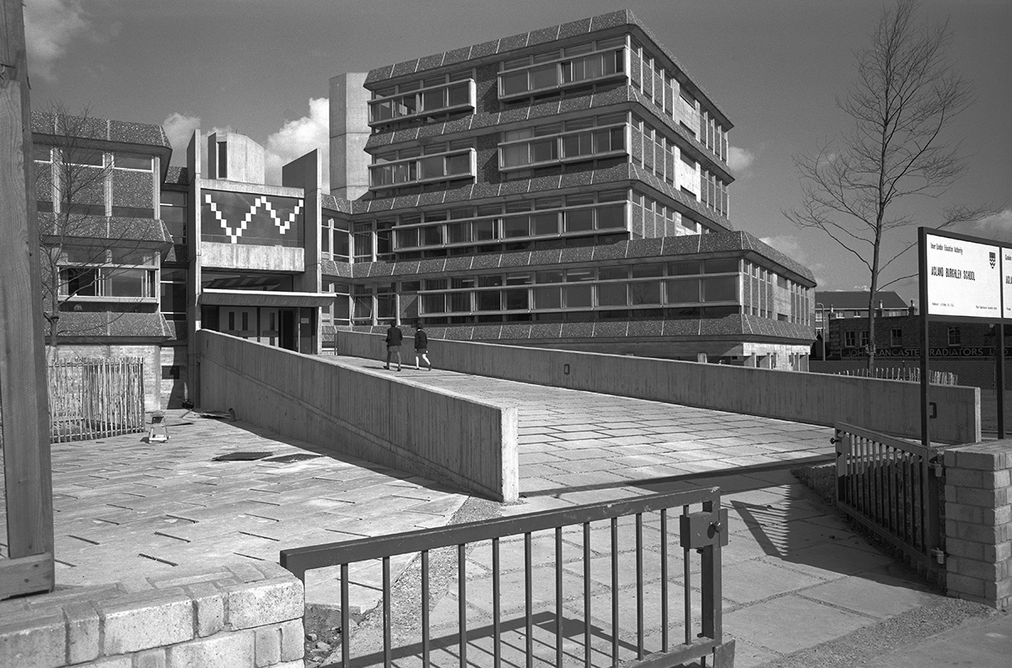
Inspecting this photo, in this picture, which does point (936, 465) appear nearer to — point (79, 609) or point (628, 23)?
point (79, 609)

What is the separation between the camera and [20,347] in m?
3.15

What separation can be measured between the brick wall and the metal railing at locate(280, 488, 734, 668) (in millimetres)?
2124

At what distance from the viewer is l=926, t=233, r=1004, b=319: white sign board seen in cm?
790

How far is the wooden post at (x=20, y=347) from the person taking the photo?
3105mm

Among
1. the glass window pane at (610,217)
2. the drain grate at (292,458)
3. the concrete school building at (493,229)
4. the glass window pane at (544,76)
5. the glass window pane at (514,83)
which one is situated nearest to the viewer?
the drain grate at (292,458)

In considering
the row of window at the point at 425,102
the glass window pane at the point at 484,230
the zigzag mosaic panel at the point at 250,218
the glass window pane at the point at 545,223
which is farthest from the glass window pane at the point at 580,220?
the zigzag mosaic panel at the point at 250,218

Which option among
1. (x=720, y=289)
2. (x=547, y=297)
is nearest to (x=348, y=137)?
(x=547, y=297)

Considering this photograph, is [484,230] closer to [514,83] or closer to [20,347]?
[514,83]

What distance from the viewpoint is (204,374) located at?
103 feet

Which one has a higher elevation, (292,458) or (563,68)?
(563,68)

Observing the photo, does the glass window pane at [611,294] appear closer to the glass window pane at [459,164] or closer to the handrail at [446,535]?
the glass window pane at [459,164]

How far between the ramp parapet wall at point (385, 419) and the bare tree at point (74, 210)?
9.80 metres

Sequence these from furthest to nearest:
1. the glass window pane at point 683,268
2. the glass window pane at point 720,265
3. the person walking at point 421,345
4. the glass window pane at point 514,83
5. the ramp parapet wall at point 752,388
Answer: the glass window pane at point 514,83, the glass window pane at point 683,268, the glass window pane at point 720,265, the person walking at point 421,345, the ramp parapet wall at point 752,388

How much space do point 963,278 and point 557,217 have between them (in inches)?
1236
